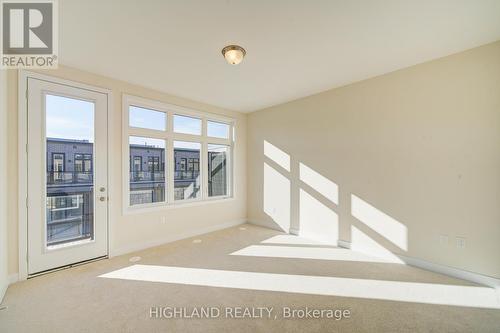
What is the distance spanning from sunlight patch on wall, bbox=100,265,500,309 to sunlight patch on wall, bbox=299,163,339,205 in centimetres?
153

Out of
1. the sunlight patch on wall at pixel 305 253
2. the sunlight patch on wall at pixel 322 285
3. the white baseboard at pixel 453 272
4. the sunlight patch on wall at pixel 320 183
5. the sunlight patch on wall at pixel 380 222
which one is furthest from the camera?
the sunlight patch on wall at pixel 320 183

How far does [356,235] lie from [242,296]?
7.43 feet

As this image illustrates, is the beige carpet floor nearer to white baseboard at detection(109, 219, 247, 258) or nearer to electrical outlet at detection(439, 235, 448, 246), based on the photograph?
white baseboard at detection(109, 219, 247, 258)

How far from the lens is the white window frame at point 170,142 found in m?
3.63

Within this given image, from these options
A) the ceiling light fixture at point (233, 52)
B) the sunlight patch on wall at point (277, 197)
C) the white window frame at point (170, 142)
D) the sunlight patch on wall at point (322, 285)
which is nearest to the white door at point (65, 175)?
the white window frame at point (170, 142)

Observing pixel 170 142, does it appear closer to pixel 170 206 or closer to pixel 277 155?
pixel 170 206

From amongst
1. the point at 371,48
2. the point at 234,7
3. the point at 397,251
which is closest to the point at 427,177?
the point at 397,251

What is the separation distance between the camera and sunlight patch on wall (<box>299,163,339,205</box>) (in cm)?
391

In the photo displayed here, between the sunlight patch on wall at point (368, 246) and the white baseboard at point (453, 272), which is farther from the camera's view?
the sunlight patch on wall at point (368, 246)

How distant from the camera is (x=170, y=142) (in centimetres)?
421

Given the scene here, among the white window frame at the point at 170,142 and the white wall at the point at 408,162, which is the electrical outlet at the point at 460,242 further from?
the white window frame at the point at 170,142

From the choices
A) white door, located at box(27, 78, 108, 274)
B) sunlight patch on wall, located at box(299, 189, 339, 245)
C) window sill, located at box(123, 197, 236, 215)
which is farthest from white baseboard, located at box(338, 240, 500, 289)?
white door, located at box(27, 78, 108, 274)

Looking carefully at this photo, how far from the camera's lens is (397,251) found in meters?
3.20

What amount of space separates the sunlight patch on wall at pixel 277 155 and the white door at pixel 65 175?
3213 millimetres
